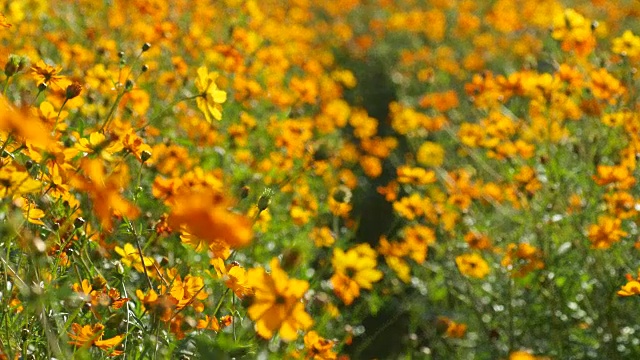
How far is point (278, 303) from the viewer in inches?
42.7

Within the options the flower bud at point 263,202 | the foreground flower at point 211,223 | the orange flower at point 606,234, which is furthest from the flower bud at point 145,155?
the orange flower at point 606,234

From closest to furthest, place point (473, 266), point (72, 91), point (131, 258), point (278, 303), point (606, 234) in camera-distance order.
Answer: point (278, 303) < point (72, 91) < point (131, 258) < point (606, 234) < point (473, 266)

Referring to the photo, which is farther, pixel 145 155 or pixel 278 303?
pixel 145 155

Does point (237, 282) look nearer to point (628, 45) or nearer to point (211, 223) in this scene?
point (211, 223)

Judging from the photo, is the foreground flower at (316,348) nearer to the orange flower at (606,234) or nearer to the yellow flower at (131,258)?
the yellow flower at (131,258)

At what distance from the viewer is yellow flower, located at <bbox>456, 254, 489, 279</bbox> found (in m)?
2.64

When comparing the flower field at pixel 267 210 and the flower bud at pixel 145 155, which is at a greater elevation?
the flower bud at pixel 145 155

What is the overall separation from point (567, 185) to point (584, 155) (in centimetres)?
13

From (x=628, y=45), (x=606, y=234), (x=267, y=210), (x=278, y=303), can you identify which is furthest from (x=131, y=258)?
(x=628, y=45)

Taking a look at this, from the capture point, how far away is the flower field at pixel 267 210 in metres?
1.33

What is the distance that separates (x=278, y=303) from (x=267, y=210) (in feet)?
5.34

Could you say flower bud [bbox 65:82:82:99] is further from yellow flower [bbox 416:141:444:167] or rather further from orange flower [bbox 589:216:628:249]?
yellow flower [bbox 416:141:444:167]

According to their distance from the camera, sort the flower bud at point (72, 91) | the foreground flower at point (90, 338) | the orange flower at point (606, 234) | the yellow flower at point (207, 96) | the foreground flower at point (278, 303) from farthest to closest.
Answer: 1. the orange flower at point (606, 234)
2. the yellow flower at point (207, 96)
3. the flower bud at point (72, 91)
4. the foreground flower at point (90, 338)
5. the foreground flower at point (278, 303)

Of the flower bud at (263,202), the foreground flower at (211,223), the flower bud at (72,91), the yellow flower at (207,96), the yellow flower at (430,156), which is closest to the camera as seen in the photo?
the foreground flower at (211,223)
